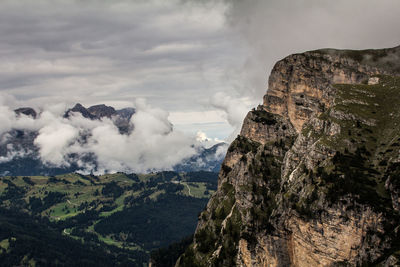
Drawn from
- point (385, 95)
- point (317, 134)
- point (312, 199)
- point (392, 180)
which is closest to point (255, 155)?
point (317, 134)

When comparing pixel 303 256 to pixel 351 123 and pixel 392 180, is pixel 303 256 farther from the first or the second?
pixel 351 123

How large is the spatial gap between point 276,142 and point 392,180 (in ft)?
295

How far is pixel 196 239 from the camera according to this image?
19925 cm

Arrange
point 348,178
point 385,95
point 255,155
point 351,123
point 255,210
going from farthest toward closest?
1. point 255,155
2. point 255,210
3. point 385,95
4. point 351,123
5. point 348,178

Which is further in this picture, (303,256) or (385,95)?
(385,95)

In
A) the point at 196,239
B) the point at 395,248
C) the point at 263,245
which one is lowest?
the point at 196,239

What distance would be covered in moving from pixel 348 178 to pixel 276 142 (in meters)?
82.1

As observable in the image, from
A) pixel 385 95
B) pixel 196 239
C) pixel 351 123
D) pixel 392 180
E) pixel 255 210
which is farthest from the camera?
pixel 196 239

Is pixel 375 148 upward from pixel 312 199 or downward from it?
upward

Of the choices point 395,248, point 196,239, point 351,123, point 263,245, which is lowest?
point 196,239

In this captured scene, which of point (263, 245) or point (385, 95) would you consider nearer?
point (263, 245)

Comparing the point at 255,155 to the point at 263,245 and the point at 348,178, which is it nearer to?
the point at 263,245

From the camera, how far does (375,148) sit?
374 ft

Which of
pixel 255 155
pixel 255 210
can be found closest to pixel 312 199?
pixel 255 210
